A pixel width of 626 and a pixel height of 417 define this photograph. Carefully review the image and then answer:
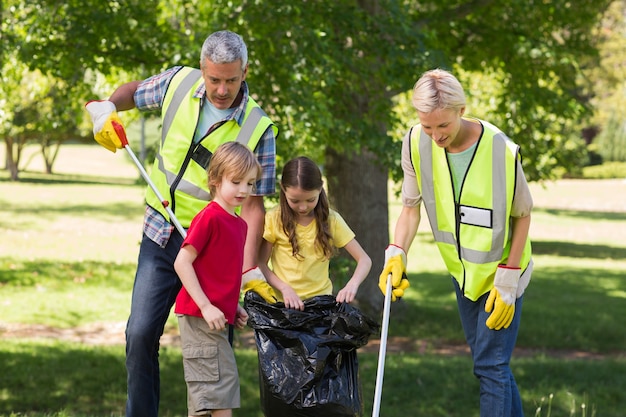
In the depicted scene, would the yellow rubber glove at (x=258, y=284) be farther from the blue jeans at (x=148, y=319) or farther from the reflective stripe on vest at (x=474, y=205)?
the reflective stripe on vest at (x=474, y=205)

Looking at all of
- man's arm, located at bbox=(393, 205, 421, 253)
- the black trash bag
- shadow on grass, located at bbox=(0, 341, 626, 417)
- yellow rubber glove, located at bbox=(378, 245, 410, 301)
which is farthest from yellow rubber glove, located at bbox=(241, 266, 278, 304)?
shadow on grass, located at bbox=(0, 341, 626, 417)

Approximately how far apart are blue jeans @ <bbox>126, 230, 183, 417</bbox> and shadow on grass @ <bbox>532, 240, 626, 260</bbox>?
16585mm

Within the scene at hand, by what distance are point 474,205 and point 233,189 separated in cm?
98

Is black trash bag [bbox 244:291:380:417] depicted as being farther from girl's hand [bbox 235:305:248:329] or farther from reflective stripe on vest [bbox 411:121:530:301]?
reflective stripe on vest [bbox 411:121:530:301]

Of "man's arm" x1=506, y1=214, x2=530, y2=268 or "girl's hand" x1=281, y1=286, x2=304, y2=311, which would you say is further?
"girl's hand" x1=281, y1=286, x2=304, y2=311

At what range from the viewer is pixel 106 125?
4062mm

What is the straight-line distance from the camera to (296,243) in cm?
424

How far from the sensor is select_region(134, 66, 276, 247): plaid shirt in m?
4.00

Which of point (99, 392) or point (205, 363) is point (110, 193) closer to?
point (99, 392)

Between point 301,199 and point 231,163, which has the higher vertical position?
point 231,163

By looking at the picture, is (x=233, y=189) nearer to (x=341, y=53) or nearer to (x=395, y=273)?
(x=395, y=273)

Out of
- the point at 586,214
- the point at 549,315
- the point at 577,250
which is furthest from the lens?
the point at 586,214

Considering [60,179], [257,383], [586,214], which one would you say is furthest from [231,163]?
[60,179]

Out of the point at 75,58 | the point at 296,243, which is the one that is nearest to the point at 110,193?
the point at 75,58
